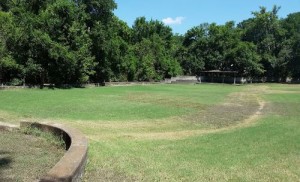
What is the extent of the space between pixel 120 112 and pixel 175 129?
16.5 feet

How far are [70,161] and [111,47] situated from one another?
4200 centimetres

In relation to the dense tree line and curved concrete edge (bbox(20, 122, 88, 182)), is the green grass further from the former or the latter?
the dense tree line

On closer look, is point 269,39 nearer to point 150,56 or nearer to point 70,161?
point 150,56

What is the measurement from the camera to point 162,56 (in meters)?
66.3

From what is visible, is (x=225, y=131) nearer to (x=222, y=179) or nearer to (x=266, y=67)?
(x=222, y=179)

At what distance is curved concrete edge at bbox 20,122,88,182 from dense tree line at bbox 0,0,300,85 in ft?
91.6

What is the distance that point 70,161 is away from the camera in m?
5.55

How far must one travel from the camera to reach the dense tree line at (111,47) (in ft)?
120

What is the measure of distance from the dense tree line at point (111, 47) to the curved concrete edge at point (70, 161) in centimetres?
2793

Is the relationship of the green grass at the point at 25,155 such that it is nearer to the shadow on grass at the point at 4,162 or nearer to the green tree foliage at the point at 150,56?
the shadow on grass at the point at 4,162

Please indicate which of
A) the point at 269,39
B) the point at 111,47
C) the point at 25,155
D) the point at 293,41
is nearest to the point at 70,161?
the point at 25,155

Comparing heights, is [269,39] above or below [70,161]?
above

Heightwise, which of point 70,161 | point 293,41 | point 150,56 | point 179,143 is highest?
point 293,41

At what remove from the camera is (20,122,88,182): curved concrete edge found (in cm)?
477
